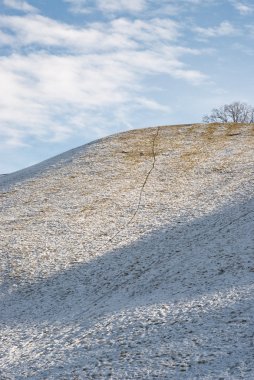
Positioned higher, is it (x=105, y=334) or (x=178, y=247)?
(x=178, y=247)

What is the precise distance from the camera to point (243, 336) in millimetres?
12172

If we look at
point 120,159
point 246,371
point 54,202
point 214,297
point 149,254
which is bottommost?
point 246,371

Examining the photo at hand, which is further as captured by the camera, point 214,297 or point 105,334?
point 214,297

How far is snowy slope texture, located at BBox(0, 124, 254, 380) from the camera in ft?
40.5

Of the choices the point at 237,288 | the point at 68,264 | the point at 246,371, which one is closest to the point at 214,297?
the point at 237,288

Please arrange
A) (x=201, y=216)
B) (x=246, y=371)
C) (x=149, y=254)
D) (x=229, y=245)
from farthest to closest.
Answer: (x=201, y=216), (x=149, y=254), (x=229, y=245), (x=246, y=371)

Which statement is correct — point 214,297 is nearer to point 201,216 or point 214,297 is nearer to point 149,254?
point 149,254

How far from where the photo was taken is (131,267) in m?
20.1

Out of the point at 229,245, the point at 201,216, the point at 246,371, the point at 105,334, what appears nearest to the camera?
the point at 246,371

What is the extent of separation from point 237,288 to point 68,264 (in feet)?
27.3

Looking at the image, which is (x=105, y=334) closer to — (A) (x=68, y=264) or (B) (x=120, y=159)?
(A) (x=68, y=264)

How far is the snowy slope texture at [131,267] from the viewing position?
12359mm

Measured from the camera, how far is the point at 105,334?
1402cm

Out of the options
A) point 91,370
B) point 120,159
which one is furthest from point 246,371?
point 120,159
